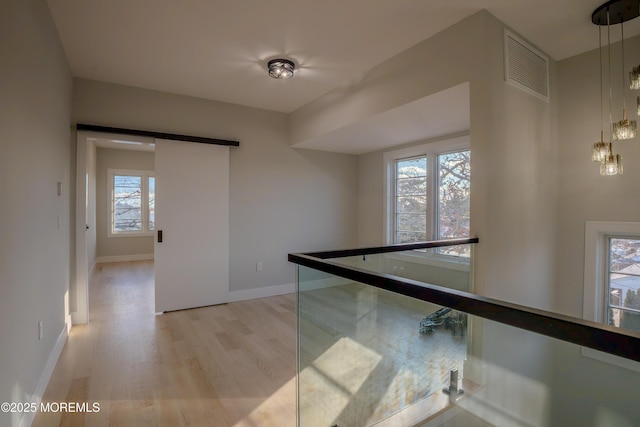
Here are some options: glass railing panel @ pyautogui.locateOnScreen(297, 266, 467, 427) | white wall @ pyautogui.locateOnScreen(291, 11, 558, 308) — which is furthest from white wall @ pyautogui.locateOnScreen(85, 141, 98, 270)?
glass railing panel @ pyautogui.locateOnScreen(297, 266, 467, 427)

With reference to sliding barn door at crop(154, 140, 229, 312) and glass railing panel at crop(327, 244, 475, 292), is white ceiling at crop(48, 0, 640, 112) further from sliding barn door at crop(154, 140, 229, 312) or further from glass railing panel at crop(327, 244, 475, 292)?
glass railing panel at crop(327, 244, 475, 292)

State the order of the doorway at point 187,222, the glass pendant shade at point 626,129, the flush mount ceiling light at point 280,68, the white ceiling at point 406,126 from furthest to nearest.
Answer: the doorway at point 187,222
the flush mount ceiling light at point 280,68
the white ceiling at point 406,126
the glass pendant shade at point 626,129

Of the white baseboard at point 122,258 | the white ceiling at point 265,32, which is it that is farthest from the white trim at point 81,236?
the white baseboard at point 122,258

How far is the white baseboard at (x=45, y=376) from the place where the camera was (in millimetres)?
1849

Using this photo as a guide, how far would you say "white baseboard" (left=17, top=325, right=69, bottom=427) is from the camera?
1849mm

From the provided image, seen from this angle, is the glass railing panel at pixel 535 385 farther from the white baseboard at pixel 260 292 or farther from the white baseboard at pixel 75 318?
the white baseboard at pixel 75 318

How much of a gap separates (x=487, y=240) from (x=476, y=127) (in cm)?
87

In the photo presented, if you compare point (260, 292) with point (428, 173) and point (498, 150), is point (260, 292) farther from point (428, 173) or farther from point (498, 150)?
point (498, 150)

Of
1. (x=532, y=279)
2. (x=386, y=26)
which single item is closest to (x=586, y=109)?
(x=532, y=279)

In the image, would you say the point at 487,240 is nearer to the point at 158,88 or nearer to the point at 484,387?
the point at 484,387

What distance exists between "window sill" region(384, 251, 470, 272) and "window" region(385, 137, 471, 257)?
144cm

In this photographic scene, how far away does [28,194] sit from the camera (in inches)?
77.7

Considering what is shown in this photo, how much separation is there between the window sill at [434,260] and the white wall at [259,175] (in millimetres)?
2729

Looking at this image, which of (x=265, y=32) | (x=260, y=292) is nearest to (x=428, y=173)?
(x=265, y=32)
